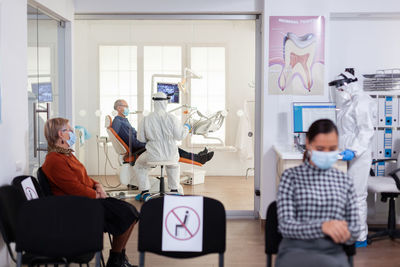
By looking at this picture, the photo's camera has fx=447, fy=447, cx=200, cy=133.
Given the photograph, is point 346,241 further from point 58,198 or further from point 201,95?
point 201,95

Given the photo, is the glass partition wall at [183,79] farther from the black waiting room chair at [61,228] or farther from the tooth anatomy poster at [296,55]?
the black waiting room chair at [61,228]

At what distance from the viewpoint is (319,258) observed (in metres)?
2.12

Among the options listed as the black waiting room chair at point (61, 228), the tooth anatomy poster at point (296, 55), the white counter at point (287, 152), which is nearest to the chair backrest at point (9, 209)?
the black waiting room chair at point (61, 228)

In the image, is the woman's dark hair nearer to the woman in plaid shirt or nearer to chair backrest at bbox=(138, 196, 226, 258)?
the woman in plaid shirt

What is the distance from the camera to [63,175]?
10.1 ft

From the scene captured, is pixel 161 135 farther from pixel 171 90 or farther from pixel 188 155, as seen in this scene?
pixel 171 90

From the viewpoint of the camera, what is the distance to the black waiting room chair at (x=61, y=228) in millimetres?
2461

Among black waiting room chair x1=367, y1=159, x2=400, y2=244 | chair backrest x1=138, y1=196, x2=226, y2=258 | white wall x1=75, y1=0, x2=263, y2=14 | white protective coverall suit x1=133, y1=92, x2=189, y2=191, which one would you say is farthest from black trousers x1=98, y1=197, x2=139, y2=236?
white wall x1=75, y1=0, x2=263, y2=14

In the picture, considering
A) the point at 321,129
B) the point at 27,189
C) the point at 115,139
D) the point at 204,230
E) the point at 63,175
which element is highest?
the point at 321,129

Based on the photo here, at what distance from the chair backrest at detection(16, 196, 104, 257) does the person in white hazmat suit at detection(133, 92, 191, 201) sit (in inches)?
101

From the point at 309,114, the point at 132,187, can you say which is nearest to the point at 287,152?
the point at 309,114

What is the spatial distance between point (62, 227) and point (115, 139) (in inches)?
107

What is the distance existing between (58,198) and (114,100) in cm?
275

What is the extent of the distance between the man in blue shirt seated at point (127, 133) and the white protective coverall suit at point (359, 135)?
5.37ft
